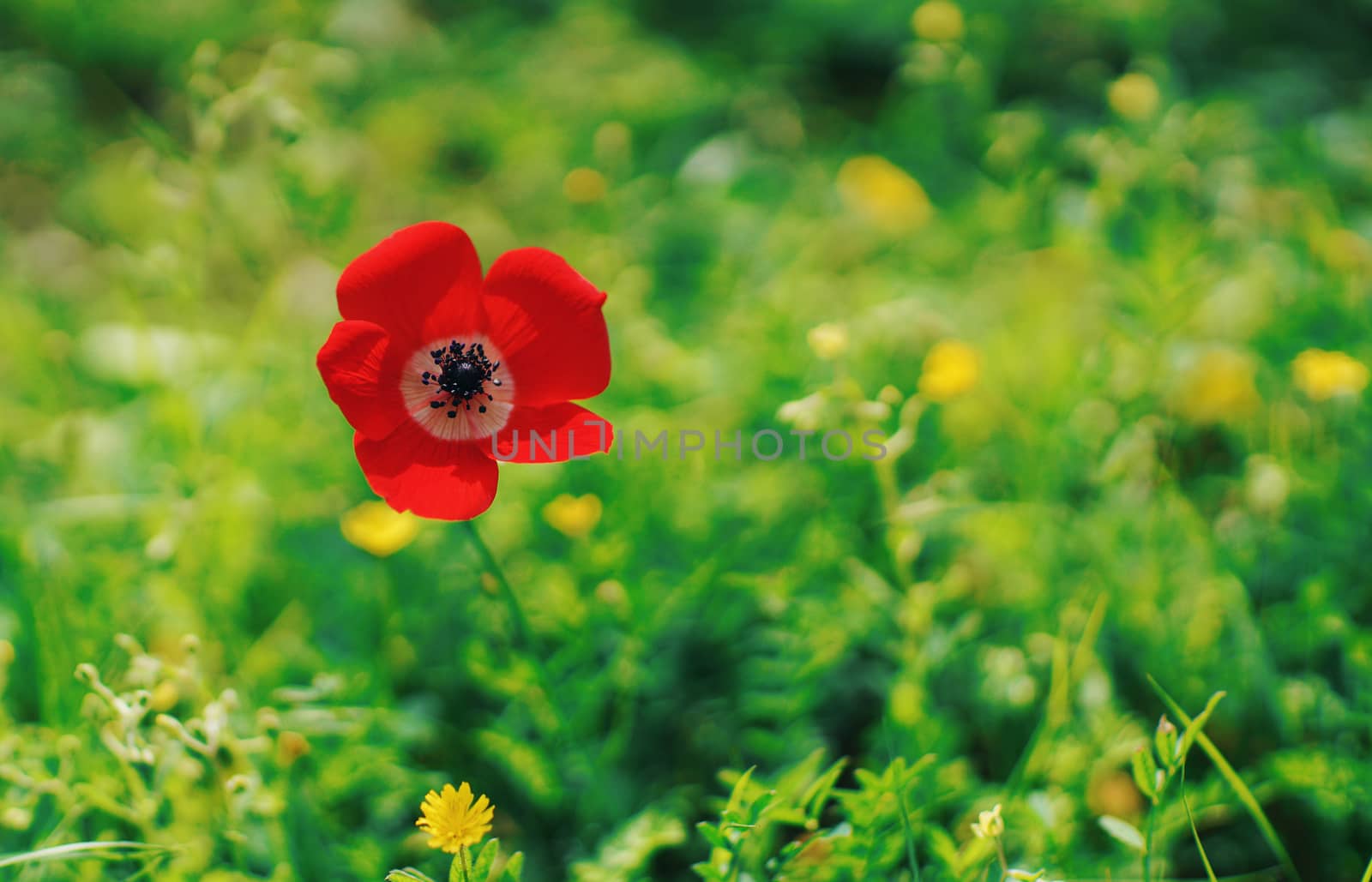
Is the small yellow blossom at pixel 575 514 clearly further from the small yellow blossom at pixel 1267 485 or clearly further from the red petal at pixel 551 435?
the small yellow blossom at pixel 1267 485

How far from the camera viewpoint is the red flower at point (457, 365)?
1.29 metres

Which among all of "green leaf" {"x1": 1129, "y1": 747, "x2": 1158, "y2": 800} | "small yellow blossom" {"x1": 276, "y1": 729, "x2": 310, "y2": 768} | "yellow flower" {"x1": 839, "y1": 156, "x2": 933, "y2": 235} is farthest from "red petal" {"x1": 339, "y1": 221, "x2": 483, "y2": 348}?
"yellow flower" {"x1": 839, "y1": 156, "x2": 933, "y2": 235}

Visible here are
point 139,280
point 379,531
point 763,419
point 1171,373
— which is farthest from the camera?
point 139,280

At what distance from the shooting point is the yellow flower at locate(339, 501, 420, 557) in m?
1.74

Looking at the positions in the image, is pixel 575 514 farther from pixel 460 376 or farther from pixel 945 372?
pixel 945 372

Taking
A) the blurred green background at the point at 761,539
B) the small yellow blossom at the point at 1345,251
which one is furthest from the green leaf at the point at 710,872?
the small yellow blossom at the point at 1345,251

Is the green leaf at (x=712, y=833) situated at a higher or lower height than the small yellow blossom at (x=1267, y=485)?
lower

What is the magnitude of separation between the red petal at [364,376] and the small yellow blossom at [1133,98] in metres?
→ 1.67

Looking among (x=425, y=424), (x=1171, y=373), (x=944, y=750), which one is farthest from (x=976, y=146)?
(x=425, y=424)

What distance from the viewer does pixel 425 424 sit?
54.8 inches

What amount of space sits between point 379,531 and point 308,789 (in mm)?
443

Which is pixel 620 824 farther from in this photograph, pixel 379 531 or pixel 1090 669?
Result: pixel 1090 669

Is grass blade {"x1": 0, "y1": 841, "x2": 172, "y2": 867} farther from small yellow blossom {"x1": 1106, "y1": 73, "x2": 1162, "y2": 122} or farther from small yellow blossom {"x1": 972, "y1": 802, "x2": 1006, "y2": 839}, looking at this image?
small yellow blossom {"x1": 1106, "y1": 73, "x2": 1162, "y2": 122}

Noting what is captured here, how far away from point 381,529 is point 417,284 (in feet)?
1.90
